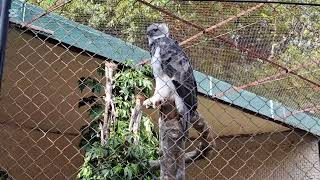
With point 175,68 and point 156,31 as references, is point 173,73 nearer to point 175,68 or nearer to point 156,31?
point 175,68

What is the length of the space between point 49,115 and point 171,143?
167 centimetres

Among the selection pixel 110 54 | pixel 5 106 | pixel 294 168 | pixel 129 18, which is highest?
pixel 129 18

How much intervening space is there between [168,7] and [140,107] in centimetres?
61

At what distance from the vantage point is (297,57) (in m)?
2.82

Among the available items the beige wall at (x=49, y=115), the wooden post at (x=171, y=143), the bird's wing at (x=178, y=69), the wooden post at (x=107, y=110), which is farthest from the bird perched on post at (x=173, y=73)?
the beige wall at (x=49, y=115)

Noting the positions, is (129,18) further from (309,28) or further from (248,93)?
(248,93)

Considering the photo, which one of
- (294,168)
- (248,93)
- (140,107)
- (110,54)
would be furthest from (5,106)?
(294,168)

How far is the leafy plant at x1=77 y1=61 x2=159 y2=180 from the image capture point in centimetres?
251

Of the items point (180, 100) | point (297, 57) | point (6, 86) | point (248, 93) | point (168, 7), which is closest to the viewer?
point (180, 100)

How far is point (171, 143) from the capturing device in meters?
2.16

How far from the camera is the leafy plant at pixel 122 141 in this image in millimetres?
2514

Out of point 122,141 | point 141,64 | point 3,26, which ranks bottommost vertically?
point 122,141

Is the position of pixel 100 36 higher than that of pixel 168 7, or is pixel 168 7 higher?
pixel 168 7

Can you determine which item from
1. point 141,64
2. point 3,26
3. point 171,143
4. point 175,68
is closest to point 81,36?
point 141,64
